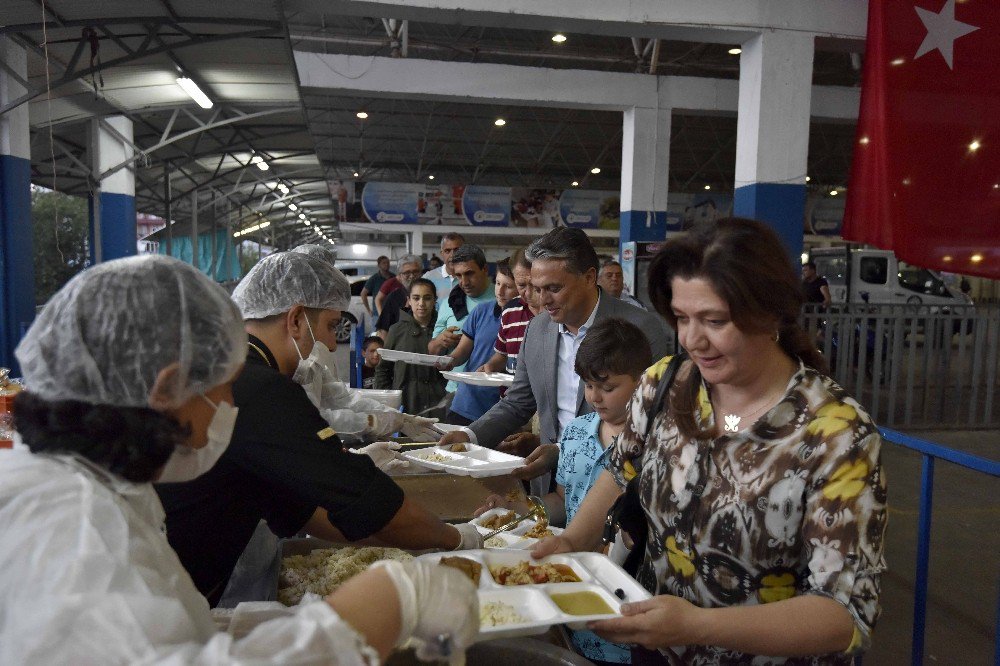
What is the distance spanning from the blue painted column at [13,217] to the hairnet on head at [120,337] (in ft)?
27.2

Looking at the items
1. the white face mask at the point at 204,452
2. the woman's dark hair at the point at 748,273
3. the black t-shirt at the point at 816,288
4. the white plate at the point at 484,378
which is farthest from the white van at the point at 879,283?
the white face mask at the point at 204,452

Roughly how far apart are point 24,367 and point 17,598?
14.4 inches

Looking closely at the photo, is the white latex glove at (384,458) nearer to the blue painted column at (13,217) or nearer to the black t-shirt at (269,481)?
the black t-shirt at (269,481)

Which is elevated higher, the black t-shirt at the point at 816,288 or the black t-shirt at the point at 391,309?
the black t-shirt at the point at 816,288

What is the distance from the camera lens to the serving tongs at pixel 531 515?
245 centimetres

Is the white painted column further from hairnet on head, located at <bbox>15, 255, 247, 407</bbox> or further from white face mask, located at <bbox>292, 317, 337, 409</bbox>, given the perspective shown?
hairnet on head, located at <bbox>15, 255, 247, 407</bbox>

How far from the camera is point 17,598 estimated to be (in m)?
0.91

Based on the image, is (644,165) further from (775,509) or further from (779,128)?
(775,509)

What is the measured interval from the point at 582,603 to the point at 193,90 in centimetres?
1010

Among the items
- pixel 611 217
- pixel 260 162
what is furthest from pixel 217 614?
pixel 611 217

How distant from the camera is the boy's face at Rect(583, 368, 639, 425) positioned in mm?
2457

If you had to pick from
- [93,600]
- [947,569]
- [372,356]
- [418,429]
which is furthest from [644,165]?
[93,600]

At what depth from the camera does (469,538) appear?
2.24m

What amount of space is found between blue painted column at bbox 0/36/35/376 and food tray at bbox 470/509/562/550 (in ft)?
25.0
